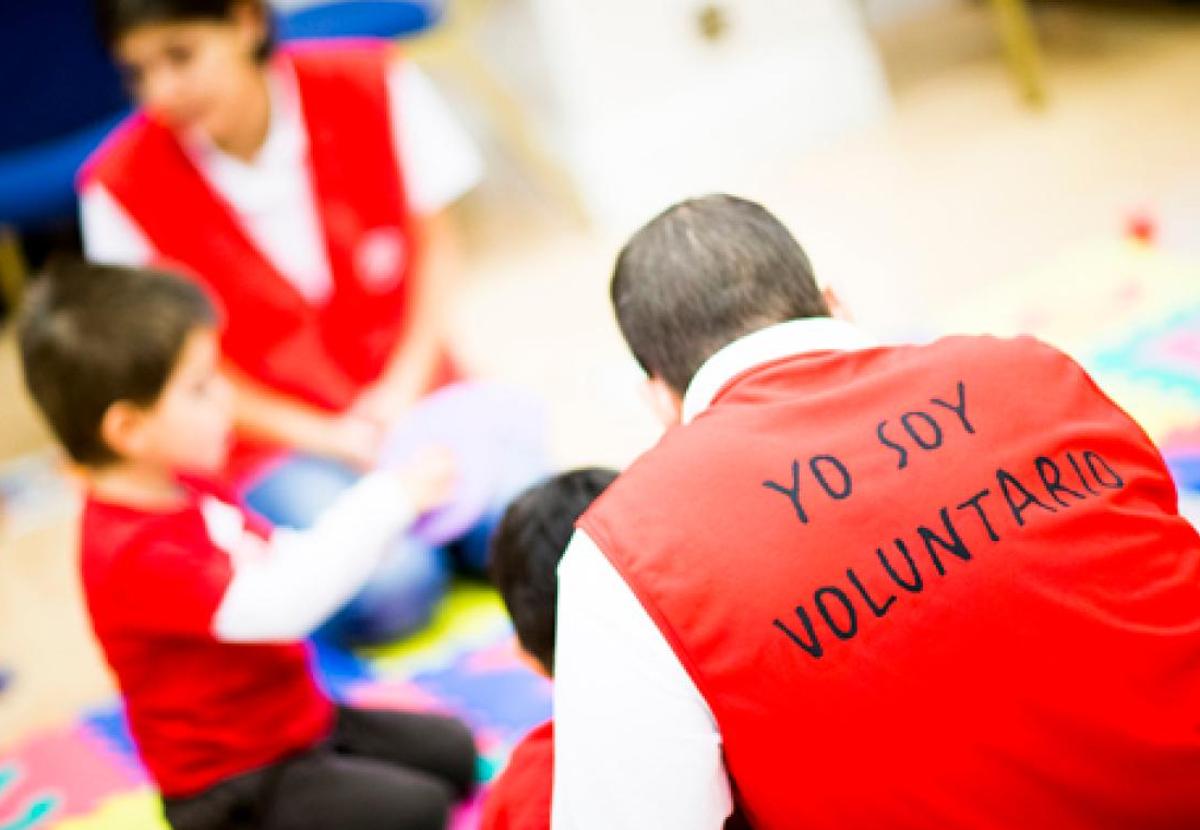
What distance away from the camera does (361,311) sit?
1.67m

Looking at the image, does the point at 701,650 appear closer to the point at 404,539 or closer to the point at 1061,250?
the point at 404,539

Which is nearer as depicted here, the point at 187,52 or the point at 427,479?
the point at 427,479

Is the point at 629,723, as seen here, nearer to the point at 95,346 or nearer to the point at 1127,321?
the point at 95,346

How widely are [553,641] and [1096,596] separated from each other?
431mm

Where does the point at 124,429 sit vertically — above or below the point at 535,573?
above

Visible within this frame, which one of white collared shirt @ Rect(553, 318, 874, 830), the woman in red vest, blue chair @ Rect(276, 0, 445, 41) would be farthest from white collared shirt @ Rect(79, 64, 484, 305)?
blue chair @ Rect(276, 0, 445, 41)


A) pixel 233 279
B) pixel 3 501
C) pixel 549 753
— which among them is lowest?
pixel 3 501

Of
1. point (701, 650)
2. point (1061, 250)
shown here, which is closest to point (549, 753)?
point (701, 650)

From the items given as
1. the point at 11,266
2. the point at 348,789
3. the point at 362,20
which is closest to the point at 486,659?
the point at 348,789

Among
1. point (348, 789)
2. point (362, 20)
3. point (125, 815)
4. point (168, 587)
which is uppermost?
point (362, 20)

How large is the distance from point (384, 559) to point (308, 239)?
1.34ft

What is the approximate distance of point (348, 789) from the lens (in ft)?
3.82

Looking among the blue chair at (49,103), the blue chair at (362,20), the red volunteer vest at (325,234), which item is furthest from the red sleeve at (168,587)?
the blue chair at (362,20)

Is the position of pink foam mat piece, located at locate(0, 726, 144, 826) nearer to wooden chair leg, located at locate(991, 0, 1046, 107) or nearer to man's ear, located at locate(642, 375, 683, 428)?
man's ear, located at locate(642, 375, 683, 428)
